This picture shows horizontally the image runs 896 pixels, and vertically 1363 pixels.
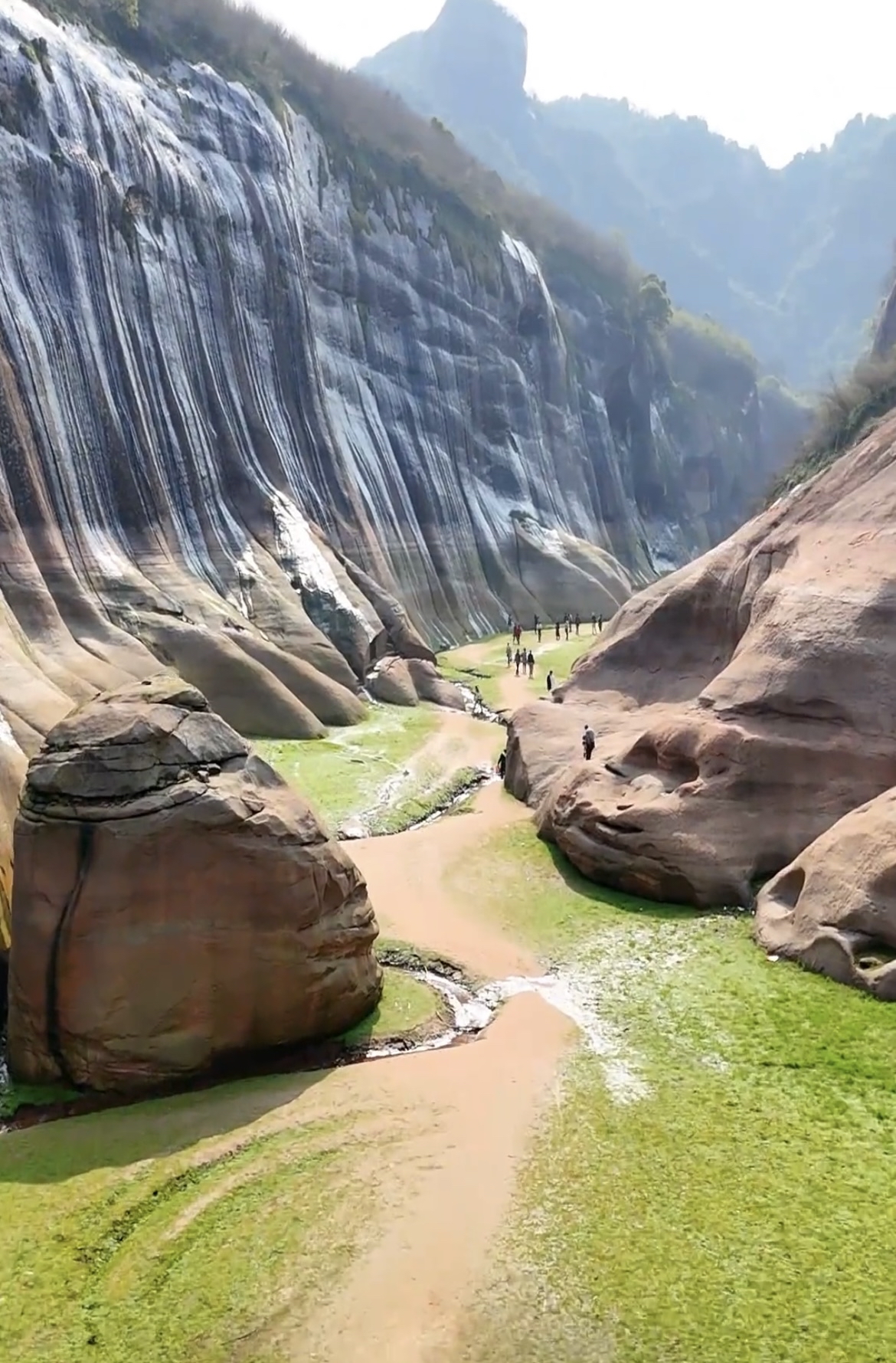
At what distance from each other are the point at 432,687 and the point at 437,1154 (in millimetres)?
30266

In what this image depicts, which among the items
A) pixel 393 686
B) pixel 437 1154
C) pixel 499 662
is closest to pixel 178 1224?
pixel 437 1154

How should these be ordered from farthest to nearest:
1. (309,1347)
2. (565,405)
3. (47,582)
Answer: (565,405) < (47,582) < (309,1347)

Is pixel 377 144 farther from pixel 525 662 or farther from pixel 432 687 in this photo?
pixel 432 687

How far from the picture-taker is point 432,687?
4059 cm

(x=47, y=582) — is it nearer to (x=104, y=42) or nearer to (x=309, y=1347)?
(x=309, y=1347)

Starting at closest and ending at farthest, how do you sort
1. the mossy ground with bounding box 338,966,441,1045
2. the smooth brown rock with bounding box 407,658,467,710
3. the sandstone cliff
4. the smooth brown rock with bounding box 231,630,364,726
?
1. the mossy ground with bounding box 338,966,441,1045
2. the sandstone cliff
3. the smooth brown rock with bounding box 231,630,364,726
4. the smooth brown rock with bounding box 407,658,467,710

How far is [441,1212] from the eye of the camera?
9750mm

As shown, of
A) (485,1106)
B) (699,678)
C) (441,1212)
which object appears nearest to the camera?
(441,1212)

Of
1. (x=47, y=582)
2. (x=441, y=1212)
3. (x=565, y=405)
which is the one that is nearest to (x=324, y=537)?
(x=47, y=582)

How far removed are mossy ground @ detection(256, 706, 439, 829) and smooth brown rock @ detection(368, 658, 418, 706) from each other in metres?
2.79

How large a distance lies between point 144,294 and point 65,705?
2546 cm

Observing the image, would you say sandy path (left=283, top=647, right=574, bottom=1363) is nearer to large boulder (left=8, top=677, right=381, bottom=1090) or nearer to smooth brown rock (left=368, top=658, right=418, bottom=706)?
large boulder (left=8, top=677, right=381, bottom=1090)

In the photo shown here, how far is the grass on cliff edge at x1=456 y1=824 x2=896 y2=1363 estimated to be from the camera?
27.3 feet

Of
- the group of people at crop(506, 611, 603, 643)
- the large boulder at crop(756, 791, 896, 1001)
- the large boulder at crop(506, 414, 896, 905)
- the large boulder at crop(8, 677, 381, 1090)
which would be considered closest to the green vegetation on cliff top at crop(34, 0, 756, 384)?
the group of people at crop(506, 611, 603, 643)
